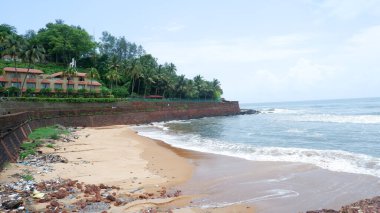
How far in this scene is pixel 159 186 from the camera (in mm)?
14008

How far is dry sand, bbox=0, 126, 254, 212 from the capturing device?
37.7 ft

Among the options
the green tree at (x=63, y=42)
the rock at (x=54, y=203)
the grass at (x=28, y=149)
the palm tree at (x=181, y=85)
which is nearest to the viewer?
the rock at (x=54, y=203)

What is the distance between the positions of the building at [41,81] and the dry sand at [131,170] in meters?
34.5

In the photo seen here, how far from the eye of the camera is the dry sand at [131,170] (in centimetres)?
1148

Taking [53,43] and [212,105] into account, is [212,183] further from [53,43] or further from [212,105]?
[53,43]

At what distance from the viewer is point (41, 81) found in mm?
56906

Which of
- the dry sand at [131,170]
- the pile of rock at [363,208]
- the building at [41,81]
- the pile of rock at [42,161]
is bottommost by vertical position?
the dry sand at [131,170]

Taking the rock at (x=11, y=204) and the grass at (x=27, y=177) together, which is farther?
the grass at (x=27, y=177)

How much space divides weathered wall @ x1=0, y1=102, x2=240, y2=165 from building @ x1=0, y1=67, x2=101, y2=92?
33.5 feet

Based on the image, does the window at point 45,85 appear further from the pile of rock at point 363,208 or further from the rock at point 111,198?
the pile of rock at point 363,208

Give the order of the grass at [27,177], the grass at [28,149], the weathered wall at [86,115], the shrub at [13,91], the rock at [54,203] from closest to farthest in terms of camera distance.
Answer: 1. the rock at [54,203]
2. the grass at [27,177]
3. the grass at [28,149]
4. the weathered wall at [86,115]
5. the shrub at [13,91]

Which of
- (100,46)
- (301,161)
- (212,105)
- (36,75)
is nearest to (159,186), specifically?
(301,161)

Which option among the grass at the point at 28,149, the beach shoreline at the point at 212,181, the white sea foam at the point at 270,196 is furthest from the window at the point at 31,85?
the white sea foam at the point at 270,196

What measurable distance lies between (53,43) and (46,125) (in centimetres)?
4936
